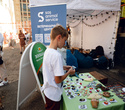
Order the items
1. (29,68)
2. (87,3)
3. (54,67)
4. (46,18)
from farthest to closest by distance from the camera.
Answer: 1. (87,3)
2. (46,18)
3. (29,68)
4. (54,67)

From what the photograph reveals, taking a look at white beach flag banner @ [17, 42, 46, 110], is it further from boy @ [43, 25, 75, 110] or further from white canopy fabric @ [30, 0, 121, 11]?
white canopy fabric @ [30, 0, 121, 11]

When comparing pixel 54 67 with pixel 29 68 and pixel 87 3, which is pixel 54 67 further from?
pixel 87 3

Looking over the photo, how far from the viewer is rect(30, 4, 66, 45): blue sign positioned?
265cm

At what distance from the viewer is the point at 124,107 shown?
1383mm

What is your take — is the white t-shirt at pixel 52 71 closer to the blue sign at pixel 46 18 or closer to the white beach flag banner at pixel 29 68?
the white beach flag banner at pixel 29 68

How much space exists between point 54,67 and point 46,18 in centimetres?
204

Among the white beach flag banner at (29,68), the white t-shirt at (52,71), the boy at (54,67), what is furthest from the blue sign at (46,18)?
the white t-shirt at (52,71)

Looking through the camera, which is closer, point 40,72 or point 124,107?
point 124,107

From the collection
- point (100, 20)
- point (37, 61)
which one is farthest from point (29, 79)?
point (100, 20)

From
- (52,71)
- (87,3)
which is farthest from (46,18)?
(52,71)

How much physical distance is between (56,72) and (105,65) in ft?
12.9

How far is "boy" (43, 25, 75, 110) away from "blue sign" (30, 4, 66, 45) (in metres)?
1.65

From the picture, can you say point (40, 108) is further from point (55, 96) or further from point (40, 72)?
point (55, 96)

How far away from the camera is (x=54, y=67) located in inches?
43.3
